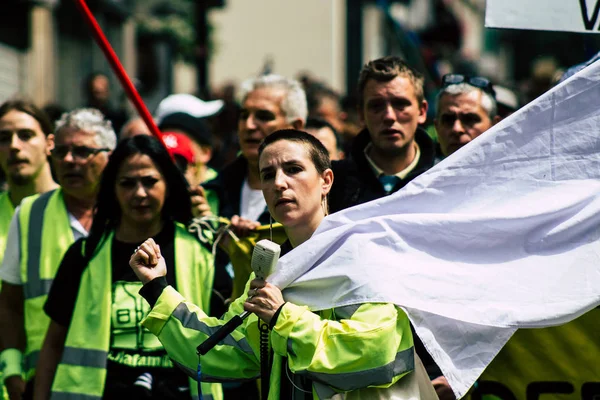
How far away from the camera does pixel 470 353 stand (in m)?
4.45

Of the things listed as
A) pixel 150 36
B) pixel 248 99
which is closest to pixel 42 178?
pixel 248 99

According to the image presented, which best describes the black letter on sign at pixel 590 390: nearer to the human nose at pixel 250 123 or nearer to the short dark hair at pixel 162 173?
the short dark hair at pixel 162 173

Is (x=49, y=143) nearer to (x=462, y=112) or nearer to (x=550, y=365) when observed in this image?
(x=462, y=112)

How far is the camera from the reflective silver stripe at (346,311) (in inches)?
171

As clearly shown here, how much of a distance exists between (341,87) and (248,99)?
61.1ft

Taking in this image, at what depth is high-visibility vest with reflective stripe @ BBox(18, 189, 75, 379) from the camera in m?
6.09

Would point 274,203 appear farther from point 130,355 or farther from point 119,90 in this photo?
point 119,90

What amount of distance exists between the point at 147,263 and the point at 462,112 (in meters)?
2.35

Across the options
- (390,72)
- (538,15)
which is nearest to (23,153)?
(390,72)

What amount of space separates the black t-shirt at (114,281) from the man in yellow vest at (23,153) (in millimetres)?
1157

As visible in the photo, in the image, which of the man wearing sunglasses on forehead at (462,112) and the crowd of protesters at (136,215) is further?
the man wearing sunglasses on forehead at (462,112)

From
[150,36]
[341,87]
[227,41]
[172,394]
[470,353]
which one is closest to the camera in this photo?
[470,353]

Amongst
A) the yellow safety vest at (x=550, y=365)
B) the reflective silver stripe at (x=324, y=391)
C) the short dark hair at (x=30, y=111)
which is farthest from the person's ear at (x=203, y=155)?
the reflective silver stripe at (x=324, y=391)

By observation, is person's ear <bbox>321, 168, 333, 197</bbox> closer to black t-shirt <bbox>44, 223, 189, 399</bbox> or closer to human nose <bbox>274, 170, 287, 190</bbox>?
human nose <bbox>274, 170, 287, 190</bbox>
